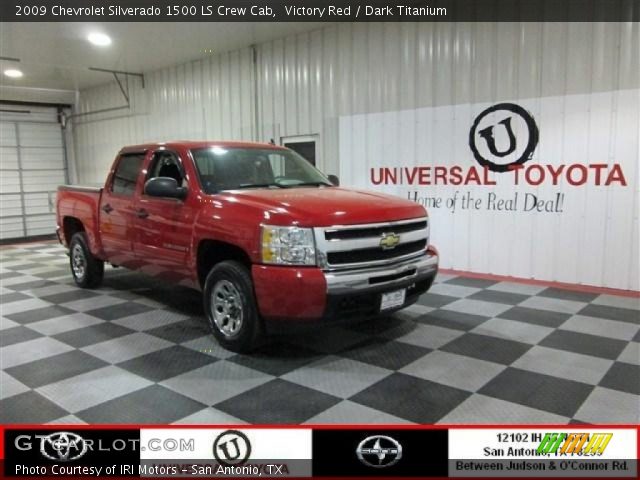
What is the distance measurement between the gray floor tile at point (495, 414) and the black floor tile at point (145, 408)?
1.64 m

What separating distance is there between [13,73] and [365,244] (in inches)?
439

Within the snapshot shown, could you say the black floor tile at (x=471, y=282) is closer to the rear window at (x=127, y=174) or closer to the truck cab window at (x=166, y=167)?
the truck cab window at (x=166, y=167)

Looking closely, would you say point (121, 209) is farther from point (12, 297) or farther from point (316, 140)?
point (316, 140)

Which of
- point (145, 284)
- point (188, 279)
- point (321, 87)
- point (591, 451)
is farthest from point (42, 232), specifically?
point (591, 451)

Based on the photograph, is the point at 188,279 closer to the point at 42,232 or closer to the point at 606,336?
the point at 606,336

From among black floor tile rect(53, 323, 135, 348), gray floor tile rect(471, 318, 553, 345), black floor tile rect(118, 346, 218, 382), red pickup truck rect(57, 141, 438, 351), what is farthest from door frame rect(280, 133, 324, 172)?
black floor tile rect(118, 346, 218, 382)

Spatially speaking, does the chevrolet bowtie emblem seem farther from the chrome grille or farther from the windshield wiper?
the windshield wiper

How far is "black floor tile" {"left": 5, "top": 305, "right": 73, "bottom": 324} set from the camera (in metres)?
5.45

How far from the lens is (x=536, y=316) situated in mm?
5223

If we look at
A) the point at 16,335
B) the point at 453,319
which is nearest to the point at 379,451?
the point at 453,319

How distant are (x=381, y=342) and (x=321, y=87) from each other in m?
5.30

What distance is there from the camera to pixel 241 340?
411 centimetres

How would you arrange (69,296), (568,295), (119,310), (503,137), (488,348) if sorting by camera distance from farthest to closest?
(503,137)
(69,296)
(568,295)
(119,310)
(488,348)
